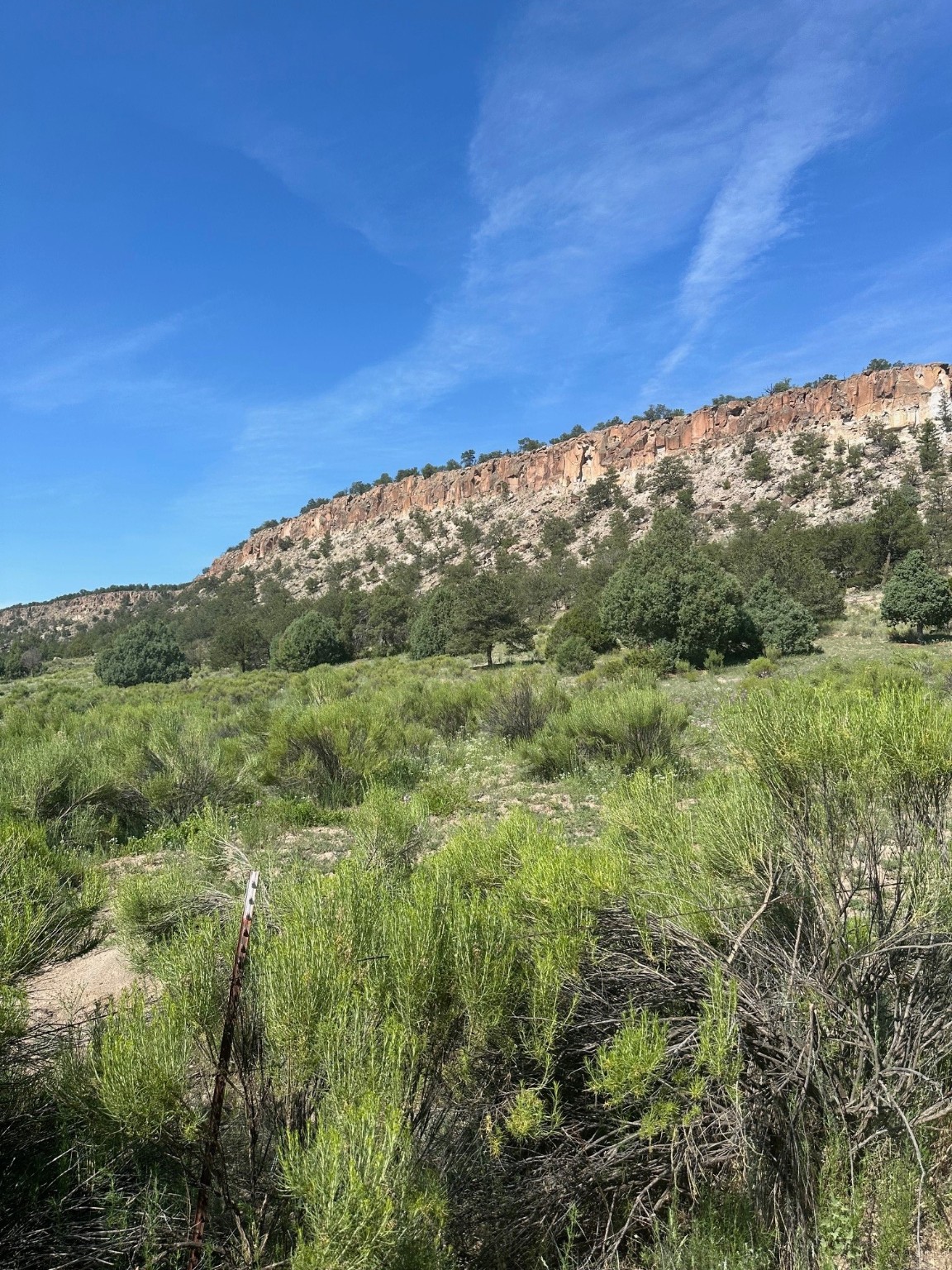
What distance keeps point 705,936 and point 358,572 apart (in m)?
71.0

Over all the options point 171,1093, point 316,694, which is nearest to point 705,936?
point 171,1093

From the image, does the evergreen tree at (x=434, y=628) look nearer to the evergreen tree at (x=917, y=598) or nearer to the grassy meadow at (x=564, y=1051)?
the evergreen tree at (x=917, y=598)

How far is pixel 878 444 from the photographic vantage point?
55.2 m

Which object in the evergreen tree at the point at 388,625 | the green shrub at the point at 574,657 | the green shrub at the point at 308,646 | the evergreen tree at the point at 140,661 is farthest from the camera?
the evergreen tree at the point at 388,625

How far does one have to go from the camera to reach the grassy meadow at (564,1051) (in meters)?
2.17

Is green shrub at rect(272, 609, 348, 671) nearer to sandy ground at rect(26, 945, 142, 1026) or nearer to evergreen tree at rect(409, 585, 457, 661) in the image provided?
evergreen tree at rect(409, 585, 457, 661)

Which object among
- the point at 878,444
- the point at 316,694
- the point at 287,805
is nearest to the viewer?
the point at 287,805

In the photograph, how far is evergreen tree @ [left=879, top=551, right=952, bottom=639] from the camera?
2370 centimetres

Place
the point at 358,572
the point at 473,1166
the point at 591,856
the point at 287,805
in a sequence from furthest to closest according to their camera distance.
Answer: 1. the point at 358,572
2. the point at 287,805
3. the point at 591,856
4. the point at 473,1166

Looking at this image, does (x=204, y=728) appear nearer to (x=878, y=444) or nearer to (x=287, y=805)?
(x=287, y=805)

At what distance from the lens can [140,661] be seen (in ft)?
125

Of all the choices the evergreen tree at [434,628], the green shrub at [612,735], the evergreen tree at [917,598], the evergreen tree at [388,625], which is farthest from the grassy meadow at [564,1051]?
the evergreen tree at [388,625]

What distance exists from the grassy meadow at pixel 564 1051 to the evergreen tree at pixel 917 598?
24938 mm

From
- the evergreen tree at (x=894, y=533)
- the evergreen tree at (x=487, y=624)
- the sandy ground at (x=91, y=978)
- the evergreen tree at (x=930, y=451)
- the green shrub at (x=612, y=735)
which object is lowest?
the sandy ground at (x=91, y=978)
